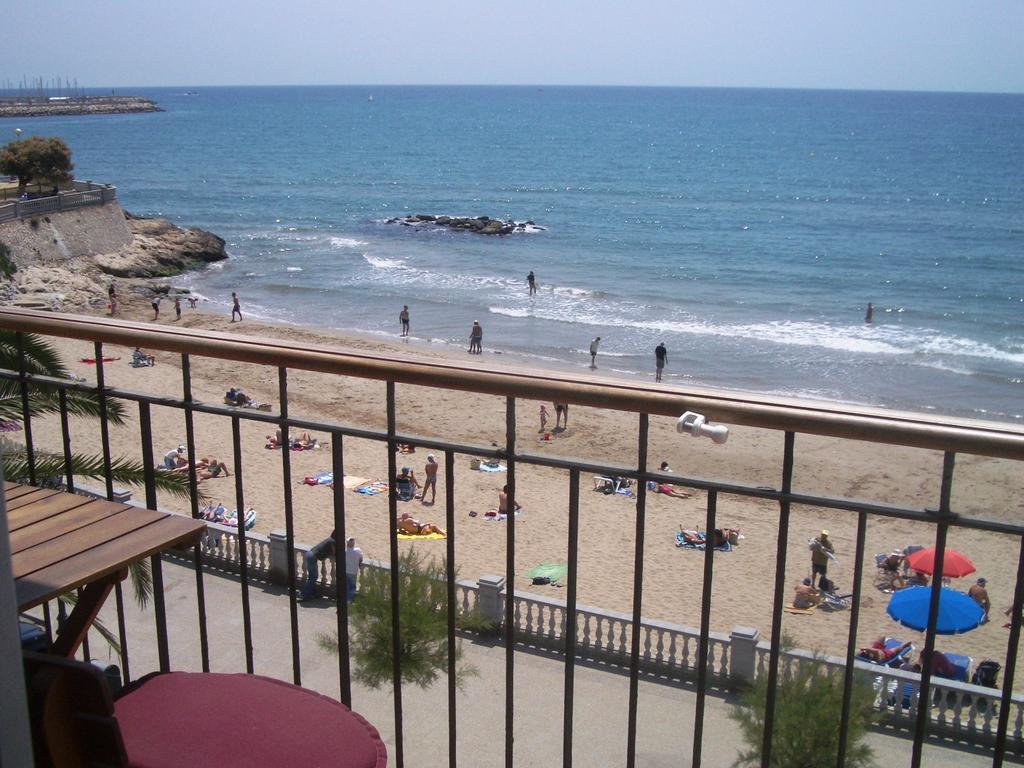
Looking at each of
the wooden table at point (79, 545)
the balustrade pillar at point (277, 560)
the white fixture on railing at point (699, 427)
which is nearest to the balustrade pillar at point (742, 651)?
the balustrade pillar at point (277, 560)

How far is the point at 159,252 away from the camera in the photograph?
150 feet

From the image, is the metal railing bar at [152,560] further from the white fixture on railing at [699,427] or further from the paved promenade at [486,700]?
the paved promenade at [486,700]

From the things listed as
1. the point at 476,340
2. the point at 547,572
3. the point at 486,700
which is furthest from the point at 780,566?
the point at 476,340

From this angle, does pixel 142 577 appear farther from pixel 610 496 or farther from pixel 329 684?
pixel 610 496

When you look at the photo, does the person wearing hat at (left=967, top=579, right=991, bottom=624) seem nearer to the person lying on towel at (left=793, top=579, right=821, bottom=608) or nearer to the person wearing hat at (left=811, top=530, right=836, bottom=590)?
the person wearing hat at (left=811, top=530, right=836, bottom=590)

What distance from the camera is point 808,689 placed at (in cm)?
378

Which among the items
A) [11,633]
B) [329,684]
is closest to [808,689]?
[11,633]

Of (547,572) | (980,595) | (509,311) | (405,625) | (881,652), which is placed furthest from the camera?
(509,311)

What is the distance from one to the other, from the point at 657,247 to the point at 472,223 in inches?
498

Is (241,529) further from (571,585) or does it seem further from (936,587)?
(936,587)

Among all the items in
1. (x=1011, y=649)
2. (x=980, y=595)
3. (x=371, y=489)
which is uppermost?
(x=1011, y=649)

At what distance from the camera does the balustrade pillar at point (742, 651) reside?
9.33m

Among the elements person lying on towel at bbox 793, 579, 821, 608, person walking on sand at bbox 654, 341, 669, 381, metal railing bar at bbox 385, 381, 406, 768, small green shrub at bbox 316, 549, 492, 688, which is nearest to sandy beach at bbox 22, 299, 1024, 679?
person lying on towel at bbox 793, 579, 821, 608

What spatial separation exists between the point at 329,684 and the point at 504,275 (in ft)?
120
